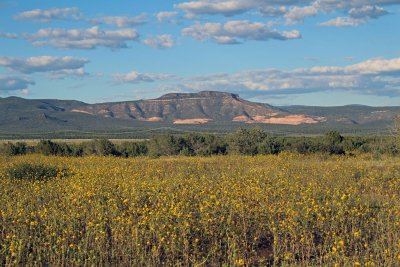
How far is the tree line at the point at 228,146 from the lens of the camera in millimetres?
34125

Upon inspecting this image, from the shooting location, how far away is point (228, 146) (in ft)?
130

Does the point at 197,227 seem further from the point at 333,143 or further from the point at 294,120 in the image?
the point at 294,120

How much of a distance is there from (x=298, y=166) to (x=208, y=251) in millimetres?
10615

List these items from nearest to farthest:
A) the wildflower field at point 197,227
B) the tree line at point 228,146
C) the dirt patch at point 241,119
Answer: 1. the wildflower field at point 197,227
2. the tree line at point 228,146
3. the dirt patch at point 241,119

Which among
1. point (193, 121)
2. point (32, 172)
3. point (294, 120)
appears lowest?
point (193, 121)

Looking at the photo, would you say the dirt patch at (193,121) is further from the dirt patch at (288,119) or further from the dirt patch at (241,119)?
the dirt patch at (288,119)

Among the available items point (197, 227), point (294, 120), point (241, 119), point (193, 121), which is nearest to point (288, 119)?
point (294, 120)

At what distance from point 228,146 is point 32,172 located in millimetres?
22868

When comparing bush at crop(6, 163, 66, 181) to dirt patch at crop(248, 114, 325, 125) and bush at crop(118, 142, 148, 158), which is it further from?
dirt patch at crop(248, 114, 325, 125)

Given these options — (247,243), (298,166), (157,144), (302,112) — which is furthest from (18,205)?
(302,112)

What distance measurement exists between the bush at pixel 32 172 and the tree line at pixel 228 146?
12.3m

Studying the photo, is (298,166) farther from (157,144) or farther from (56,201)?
(157,144)

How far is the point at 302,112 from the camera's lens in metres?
185

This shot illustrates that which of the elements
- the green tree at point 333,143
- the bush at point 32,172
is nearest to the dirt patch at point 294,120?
the green tree at point 333,143
